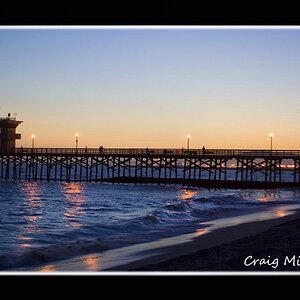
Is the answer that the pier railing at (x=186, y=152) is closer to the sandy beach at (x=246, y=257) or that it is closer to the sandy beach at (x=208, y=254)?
the sandy beach at (x=208, y=254)

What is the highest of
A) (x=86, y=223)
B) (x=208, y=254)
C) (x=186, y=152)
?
(x=186, y=152)

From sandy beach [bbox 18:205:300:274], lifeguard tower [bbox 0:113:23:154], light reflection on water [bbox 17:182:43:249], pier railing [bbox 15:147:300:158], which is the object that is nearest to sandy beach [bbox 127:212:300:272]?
sandy beach [bbox 18:205:300:274]

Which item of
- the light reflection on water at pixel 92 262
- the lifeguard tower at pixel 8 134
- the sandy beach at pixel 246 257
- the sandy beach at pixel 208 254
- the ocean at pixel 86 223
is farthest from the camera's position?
the lifeguard tower at pixel 8 134

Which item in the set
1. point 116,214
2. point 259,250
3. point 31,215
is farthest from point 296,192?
point 259,250

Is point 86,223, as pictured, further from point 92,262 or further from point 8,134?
point 8,134

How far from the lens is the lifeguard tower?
157ft

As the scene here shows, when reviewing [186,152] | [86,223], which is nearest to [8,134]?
[186,152]

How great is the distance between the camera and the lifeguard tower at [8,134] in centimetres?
4788

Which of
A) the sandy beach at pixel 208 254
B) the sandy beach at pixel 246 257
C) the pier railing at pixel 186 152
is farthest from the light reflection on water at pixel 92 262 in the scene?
the pier railing at pixel 186 152

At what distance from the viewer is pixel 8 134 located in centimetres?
4847

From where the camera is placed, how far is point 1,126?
158 feet

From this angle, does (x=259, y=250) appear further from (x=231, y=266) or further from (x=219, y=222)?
(x=219, y=222)
